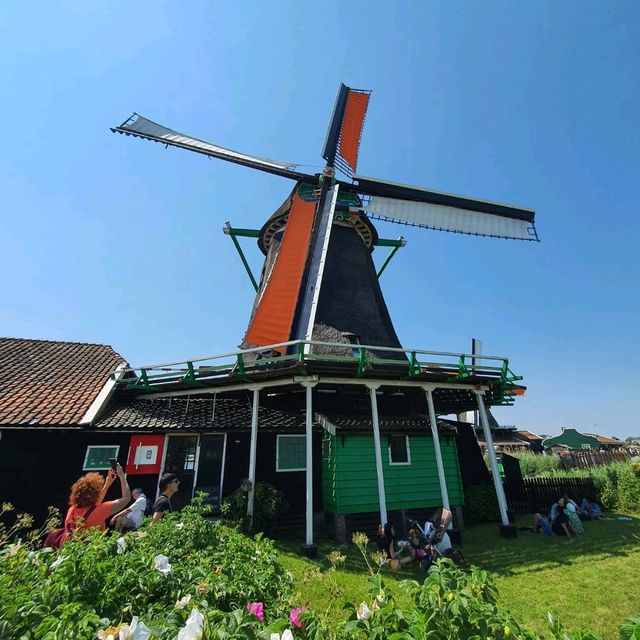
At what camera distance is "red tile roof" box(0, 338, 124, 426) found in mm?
10609

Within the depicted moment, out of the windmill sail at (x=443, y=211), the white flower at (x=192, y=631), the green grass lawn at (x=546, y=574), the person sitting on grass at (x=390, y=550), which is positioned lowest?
the green grass lawn at (x=546, y=574)

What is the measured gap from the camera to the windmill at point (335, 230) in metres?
13.1

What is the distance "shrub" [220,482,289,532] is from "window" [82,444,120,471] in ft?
13.7

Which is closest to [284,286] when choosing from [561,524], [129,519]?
[129,519]

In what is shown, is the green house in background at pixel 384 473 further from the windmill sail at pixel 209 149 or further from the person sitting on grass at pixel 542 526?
the windmill sail at pixel 209 149

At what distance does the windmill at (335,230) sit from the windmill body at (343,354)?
0.18 ft

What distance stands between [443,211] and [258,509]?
15.7 m

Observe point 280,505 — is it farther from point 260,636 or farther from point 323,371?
point 260,636

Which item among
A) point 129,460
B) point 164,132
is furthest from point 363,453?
point 164,132

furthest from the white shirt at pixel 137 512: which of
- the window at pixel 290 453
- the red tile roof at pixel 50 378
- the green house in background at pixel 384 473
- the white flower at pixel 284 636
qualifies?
the white flower at pixel 284 636

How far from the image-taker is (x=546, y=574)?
25.3 ft

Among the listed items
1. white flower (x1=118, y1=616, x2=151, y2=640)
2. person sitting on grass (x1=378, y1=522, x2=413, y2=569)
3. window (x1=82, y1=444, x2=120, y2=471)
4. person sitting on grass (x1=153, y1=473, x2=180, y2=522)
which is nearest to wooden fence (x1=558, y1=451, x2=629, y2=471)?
person sitting on grass (x1=378, y1=522, x2=413, y2=569)

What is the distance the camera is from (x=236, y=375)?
1042 centimetres

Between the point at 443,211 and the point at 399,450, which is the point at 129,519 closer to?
the point at 399,450
